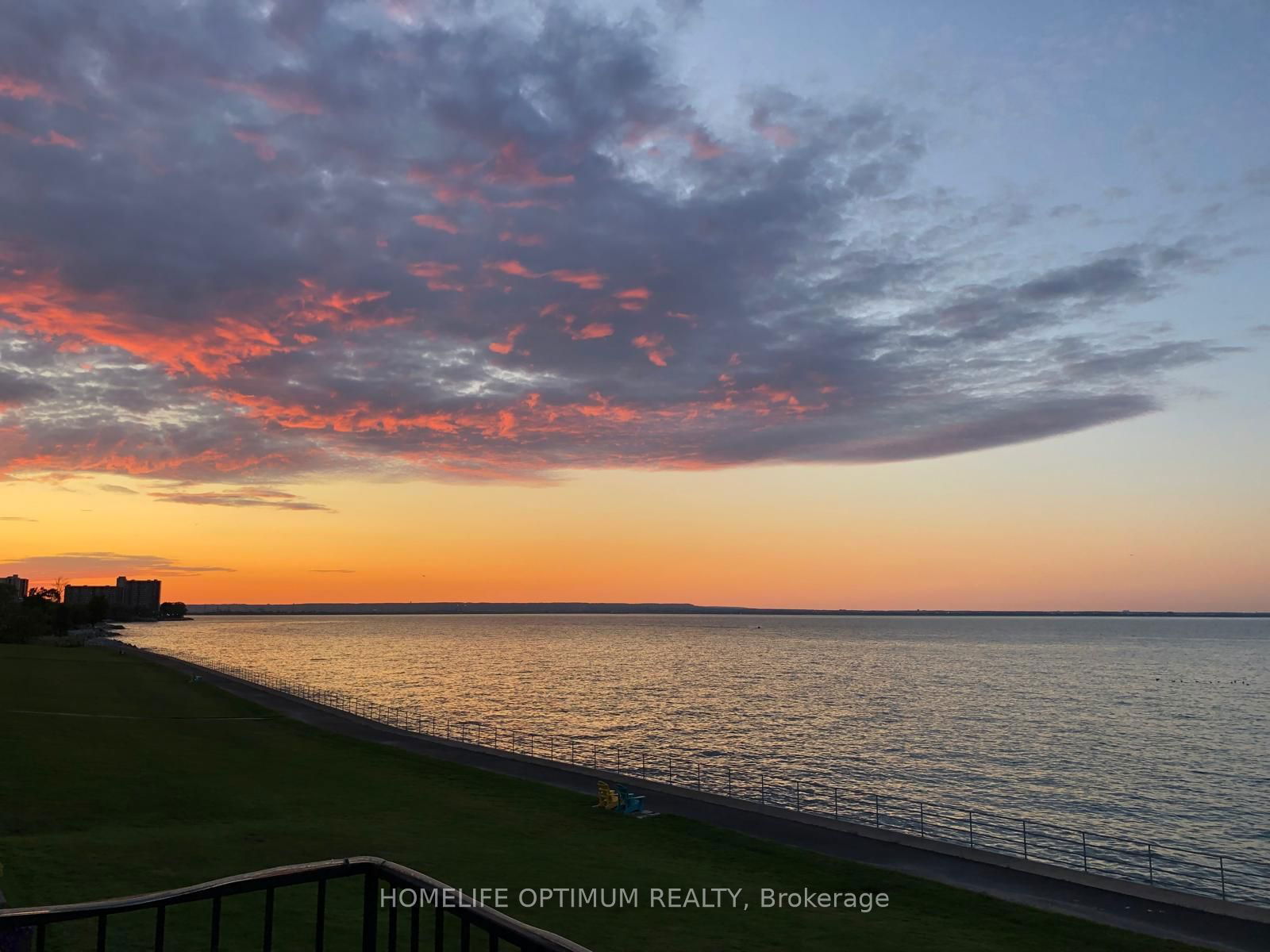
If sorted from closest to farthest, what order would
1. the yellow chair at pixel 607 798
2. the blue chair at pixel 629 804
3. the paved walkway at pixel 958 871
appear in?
the paved walkway at pixel 958 871, the blue chair at pixel 629 804, the yellow chair at pixel 607 798

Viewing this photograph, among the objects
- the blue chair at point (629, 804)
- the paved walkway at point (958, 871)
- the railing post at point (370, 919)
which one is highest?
the railing post at point (370, 919)

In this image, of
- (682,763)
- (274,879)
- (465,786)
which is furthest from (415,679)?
(274,879)

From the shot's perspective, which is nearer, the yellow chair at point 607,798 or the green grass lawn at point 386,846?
the green grass lawn at point 386,846

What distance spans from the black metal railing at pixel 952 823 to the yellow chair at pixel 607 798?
23.7ft

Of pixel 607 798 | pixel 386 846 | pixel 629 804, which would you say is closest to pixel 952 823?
pixel 629 804

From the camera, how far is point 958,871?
29219 millimetres

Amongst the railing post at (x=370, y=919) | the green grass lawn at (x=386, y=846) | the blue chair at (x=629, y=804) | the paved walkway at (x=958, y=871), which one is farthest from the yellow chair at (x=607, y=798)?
the railing post at (x=370, y=919)

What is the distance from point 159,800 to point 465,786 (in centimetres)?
1266

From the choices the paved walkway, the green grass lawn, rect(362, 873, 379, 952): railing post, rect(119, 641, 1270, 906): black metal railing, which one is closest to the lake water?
rect(119, 641, 1270, 906): black metal railing

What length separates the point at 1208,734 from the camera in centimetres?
8425

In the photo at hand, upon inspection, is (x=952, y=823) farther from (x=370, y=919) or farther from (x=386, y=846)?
(x=370, y=919)

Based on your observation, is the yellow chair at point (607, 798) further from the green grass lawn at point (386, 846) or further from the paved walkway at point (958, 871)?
the paved walkway at point (958, 871)

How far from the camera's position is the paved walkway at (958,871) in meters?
23.6

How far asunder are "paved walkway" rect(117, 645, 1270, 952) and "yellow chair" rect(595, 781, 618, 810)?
2402 mm
